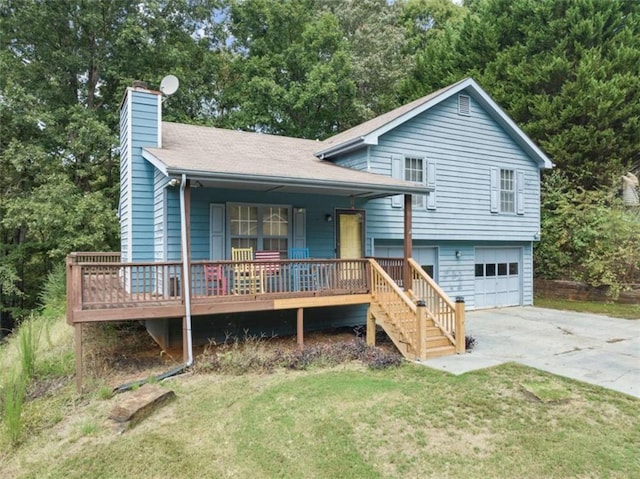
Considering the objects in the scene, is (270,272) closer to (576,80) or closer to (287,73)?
(576,80)

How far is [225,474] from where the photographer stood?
13.4ft

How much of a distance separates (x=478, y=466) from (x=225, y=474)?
2468mm

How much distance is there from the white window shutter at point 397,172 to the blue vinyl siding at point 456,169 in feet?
0.46

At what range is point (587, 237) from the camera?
1473cm

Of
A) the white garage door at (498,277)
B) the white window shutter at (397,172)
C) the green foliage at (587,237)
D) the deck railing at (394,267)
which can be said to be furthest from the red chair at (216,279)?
the green foliage at (587,237)

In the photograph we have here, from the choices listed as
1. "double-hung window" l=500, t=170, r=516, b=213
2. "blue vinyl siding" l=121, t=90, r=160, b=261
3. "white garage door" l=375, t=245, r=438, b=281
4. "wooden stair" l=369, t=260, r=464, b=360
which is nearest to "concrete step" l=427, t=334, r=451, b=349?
"wooden stair" l=369, t=260, r=464, b=360

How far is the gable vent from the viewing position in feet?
41.4

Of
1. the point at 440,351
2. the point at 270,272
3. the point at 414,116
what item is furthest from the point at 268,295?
the point at 414,116

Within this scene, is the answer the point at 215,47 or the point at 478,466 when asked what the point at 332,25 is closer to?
the point at 215,47

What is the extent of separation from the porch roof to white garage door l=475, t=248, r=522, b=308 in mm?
5442

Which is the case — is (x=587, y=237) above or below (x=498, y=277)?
above

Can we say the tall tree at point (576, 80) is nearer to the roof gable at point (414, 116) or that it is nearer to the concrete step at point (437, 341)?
the roof gable at point (414, 116)

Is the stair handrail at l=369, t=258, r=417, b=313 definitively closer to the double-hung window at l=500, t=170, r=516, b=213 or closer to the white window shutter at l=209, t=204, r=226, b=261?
the white window shutter at l=209, t=204, r=226, b=261

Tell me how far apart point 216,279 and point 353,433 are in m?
Answer: 4.07
